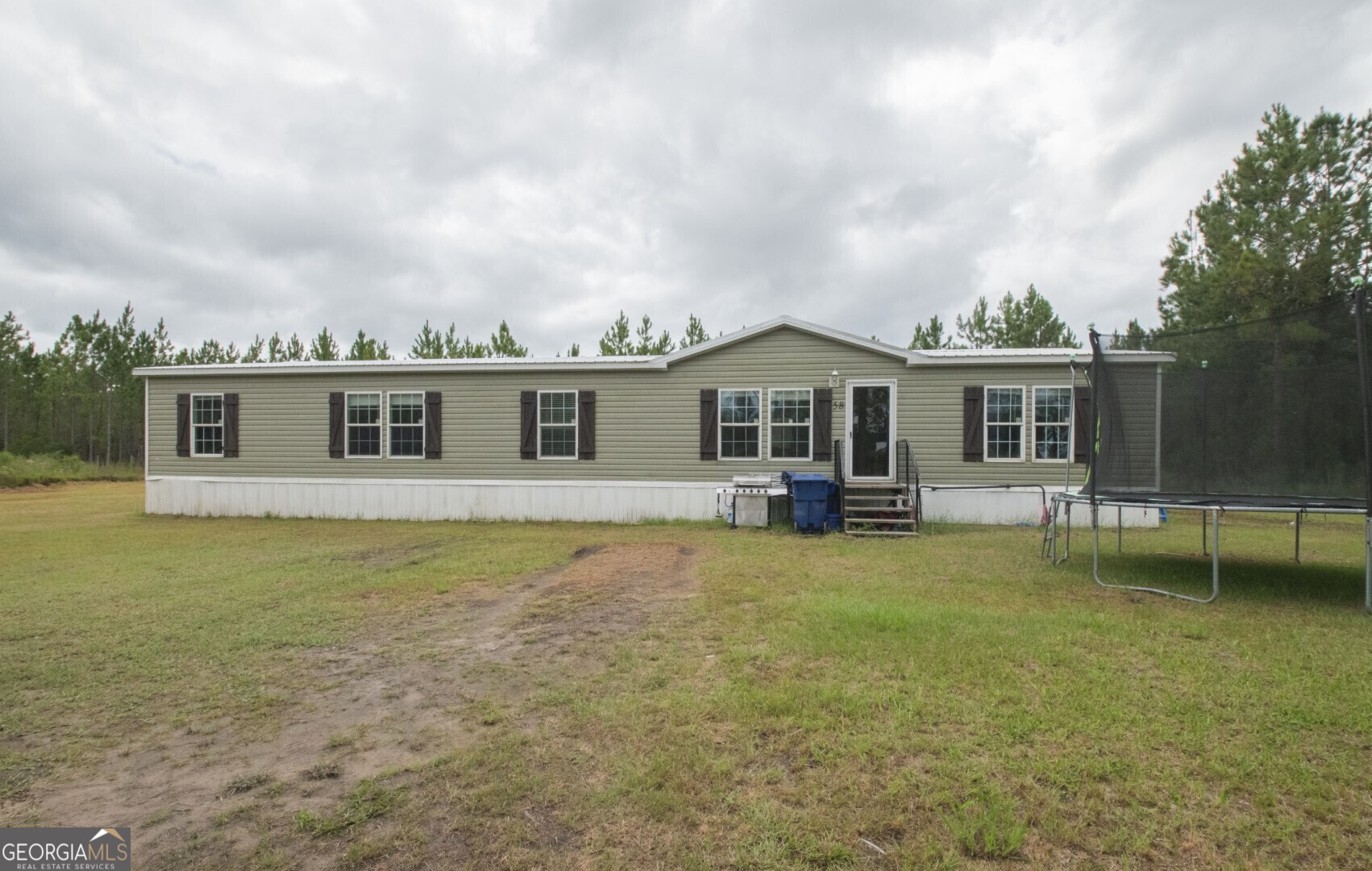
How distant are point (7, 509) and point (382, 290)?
1791 centimetres

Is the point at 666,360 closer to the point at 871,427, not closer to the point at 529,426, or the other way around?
the point at 529,426

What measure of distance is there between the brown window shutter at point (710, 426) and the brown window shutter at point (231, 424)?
10294mm

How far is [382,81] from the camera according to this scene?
41.8 feet

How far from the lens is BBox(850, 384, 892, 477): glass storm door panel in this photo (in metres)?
11.5

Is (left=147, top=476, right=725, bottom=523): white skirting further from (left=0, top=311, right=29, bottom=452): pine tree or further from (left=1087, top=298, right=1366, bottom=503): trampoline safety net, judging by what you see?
(left=0, top=311, right=29, bottom=452): pine tree

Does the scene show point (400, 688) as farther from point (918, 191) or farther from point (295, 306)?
point (295, 306)

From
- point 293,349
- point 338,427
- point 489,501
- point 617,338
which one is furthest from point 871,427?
point 293,349

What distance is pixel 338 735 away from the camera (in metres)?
3.09

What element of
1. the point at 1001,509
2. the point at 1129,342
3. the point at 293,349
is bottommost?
the point at 1001,509

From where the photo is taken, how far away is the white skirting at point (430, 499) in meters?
12.0

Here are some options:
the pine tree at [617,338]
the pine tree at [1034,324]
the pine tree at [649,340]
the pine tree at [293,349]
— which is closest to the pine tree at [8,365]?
the pine tree at [293,349]

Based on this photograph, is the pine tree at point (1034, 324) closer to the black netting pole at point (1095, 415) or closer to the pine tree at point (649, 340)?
the pine tree at point (649, 340)

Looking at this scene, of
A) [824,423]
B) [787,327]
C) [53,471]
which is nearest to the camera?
[824,423]

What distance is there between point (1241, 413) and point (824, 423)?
233 inches
